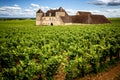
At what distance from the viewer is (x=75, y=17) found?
239ft

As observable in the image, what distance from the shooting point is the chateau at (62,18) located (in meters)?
69.8

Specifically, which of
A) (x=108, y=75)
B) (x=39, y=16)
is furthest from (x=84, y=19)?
(x=108, y=75)

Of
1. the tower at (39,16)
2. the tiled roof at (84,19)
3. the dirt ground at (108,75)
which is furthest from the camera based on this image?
the tower at (39,16)

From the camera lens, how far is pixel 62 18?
6906 centimetres

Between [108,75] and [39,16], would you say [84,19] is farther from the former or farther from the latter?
[108,75]

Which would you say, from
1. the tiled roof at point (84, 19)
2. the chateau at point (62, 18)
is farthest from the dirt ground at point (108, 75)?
the tiled roof at point (84, 19)

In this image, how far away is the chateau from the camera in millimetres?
69750

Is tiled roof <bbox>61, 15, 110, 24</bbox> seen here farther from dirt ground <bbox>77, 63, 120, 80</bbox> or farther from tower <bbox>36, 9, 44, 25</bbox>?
dirt ground <bbox>77, 63, 120, 80</bbox>

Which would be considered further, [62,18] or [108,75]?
[62,18]

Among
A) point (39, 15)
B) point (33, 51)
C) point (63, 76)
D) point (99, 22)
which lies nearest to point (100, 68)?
point (63, 76)

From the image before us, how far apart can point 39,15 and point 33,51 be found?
6561cm

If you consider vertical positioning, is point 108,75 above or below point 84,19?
below

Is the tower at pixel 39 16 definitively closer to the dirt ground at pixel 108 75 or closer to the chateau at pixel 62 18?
the chateau at pixel 62 18

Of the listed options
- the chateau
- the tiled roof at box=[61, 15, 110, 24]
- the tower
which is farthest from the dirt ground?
the tower
